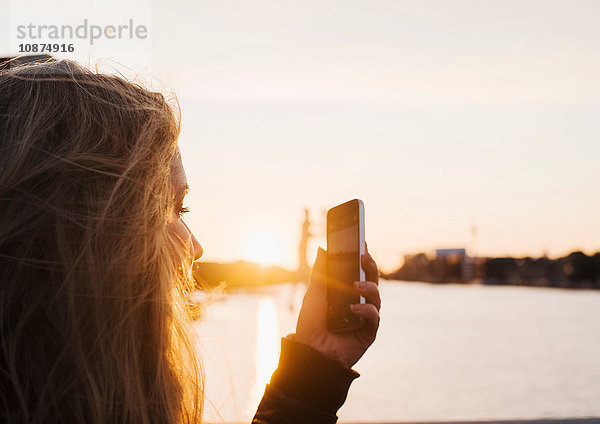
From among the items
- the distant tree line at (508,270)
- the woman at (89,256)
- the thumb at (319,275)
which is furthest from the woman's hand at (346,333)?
the distant tree line at (508,270)

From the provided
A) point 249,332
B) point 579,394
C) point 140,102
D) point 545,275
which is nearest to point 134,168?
point 140,102

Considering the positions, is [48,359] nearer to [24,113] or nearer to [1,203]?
[1,203]

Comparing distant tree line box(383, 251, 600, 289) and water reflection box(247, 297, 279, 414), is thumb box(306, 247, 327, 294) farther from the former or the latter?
distant tree line box(383, 251, 600, 289)

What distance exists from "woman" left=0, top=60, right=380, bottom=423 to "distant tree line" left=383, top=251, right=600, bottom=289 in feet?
329

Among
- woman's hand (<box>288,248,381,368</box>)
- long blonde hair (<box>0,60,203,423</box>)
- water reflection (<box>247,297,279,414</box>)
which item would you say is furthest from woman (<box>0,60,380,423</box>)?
water reflection (<box>247,297,279,414</box>)

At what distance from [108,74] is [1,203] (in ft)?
1.04

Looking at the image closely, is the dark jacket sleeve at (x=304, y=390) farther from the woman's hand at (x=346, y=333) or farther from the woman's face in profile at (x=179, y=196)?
the woman's face in profile at (x=179, y=196)

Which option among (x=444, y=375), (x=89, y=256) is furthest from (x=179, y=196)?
(x=444, y=375)

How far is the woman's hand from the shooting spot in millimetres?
1167

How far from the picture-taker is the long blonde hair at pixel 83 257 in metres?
0.78

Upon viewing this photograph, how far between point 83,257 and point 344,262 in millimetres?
776

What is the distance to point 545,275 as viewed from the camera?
106 meters

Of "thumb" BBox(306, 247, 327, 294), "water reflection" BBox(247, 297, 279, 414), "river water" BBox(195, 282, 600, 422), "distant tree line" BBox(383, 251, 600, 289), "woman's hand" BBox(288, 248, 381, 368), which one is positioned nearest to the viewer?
"woman's hand" BBox(288, 248, 381, 368)

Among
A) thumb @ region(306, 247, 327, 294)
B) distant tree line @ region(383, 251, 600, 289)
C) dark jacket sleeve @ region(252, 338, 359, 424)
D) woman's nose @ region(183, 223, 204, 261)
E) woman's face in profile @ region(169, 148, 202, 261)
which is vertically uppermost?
woman's face in profile @ region(169, 148, 202, 261)
